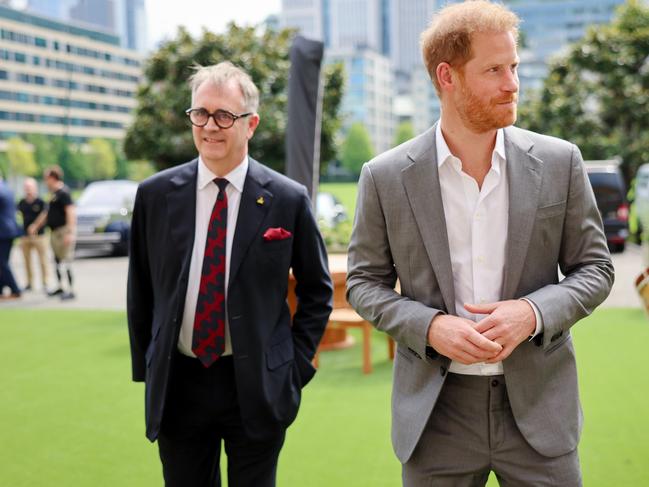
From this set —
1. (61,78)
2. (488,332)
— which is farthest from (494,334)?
(61,78)

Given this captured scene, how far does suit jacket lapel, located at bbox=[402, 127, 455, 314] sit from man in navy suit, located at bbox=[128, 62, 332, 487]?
716mm

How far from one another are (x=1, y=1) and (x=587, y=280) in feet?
201

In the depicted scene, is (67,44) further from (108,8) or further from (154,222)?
(154,222)

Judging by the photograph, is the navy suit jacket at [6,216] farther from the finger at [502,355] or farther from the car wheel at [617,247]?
the car wheel at [617,247]

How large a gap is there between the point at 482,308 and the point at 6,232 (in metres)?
10.3

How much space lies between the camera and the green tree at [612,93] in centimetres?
2206

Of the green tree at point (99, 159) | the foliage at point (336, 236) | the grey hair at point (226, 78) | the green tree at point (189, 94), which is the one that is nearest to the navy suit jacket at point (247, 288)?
the grey hair at point (226, 78)

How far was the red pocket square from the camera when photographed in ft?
8.37

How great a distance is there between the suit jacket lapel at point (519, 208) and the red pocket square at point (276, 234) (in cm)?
90

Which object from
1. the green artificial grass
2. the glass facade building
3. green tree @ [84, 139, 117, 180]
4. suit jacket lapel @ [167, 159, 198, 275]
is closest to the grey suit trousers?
suit jacket lapel @ [167, 159, 198, 275]

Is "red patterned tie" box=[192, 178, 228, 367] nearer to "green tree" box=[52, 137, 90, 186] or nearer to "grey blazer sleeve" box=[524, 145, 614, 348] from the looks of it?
"grey blazer sleeve" box=[524, 145, 614, 348]

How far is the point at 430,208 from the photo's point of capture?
195cm

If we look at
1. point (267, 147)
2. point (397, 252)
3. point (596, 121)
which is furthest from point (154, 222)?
point (596, 121)

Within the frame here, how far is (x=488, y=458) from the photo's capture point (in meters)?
1.96
